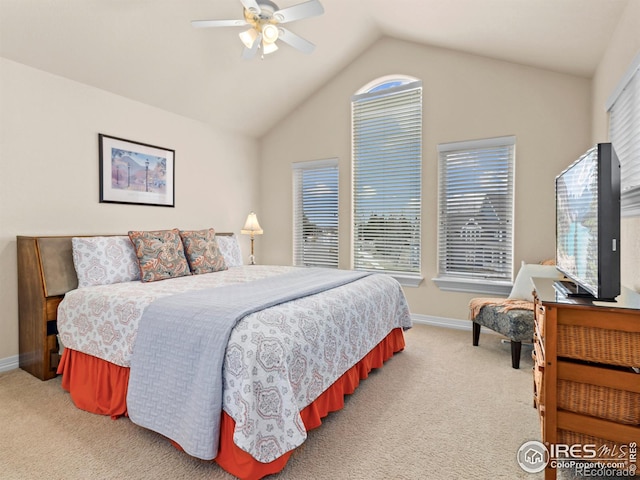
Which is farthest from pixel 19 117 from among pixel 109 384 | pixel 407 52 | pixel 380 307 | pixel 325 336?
pixel 407 52

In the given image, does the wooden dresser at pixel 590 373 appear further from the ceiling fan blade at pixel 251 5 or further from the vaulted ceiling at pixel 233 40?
the ceiling fan blade at pixel 251 5

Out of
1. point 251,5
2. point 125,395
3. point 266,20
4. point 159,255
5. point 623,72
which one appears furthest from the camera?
point 159,255

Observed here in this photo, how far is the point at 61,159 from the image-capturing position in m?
3.12

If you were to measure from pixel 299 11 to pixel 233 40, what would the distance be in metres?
1.32

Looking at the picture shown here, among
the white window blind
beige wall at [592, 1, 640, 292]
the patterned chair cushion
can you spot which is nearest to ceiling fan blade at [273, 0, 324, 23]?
beige wall at [592, 1, 640, 292]

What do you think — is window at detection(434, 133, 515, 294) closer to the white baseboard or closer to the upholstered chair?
the upholstered chair

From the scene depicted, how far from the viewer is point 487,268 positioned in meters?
3.86

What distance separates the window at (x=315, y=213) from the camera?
4895 mm

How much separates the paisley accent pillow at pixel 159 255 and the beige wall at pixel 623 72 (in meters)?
3.27

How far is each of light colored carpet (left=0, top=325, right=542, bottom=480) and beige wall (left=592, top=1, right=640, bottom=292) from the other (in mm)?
1061

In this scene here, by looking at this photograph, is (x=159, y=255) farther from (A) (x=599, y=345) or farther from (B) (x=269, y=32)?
(A) (x=599, y=345)

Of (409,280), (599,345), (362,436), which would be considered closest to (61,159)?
(362,436)

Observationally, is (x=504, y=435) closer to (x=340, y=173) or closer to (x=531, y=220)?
(x=531, y=220)

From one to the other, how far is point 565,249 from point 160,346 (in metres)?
2.39
